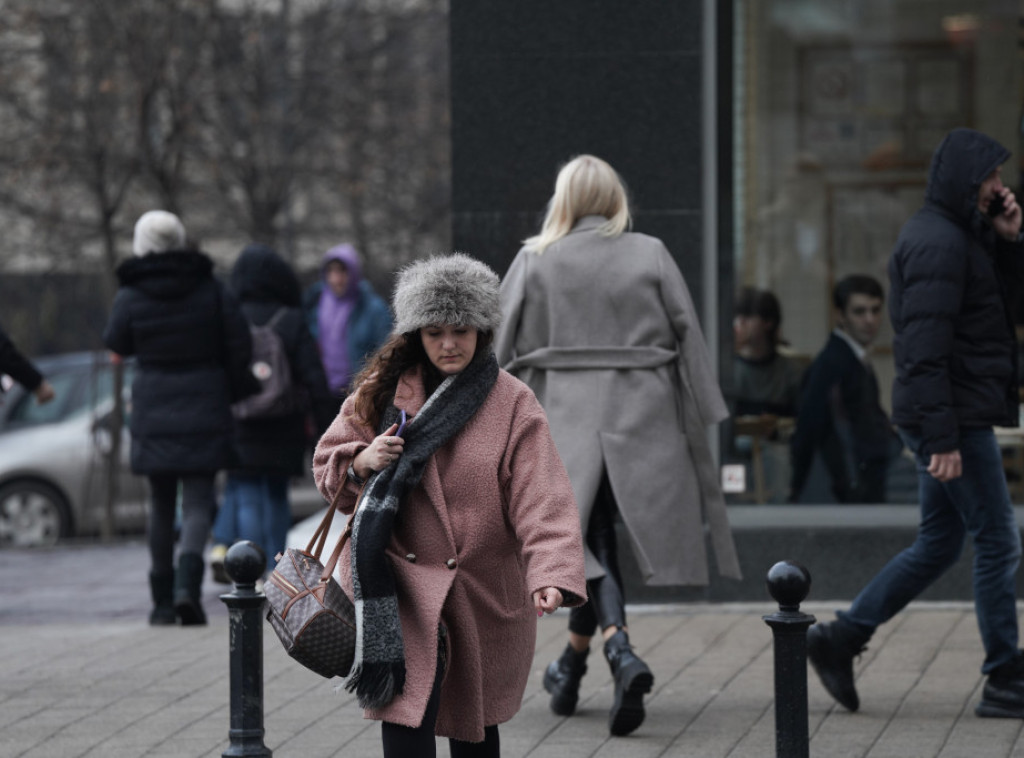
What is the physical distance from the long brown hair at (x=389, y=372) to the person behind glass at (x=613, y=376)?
191 centimetres

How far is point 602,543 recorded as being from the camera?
255 inches

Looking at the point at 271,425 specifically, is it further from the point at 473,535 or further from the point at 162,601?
the point at 473,535

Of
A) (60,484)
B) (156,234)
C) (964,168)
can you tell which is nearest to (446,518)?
(964,168)

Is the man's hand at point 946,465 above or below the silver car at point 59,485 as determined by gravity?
above

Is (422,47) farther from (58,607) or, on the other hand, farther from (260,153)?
(58,607)

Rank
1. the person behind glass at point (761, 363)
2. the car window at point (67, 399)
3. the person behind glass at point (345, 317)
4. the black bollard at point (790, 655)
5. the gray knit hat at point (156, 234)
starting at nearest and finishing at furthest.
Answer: the black bollard at point (790, 655), the gray knit hat at point (156, 234), the person behind glass at point (761, 363), the person behind glass at point (345, 317), the car window at point (67, 399)

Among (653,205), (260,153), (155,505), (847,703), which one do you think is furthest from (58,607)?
(260,153)

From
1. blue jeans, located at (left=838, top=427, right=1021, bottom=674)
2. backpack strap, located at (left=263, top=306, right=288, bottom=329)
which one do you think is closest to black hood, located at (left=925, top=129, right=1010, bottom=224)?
blue jeans, located at (left=838, top=427, right=1021, bottom=674)

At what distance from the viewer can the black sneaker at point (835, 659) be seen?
20.7 ft

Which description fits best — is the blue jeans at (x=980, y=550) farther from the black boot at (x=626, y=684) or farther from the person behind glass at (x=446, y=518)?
the person behind glass at (x=446, y=518)

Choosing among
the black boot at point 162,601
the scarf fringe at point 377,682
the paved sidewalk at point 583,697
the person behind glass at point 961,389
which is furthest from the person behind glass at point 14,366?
the scarf fringe at point 377,682

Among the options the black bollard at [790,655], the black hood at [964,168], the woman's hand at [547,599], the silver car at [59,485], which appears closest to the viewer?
the woman's hand at [547,599]

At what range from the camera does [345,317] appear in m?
11.5

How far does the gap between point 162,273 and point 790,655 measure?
195 inches
